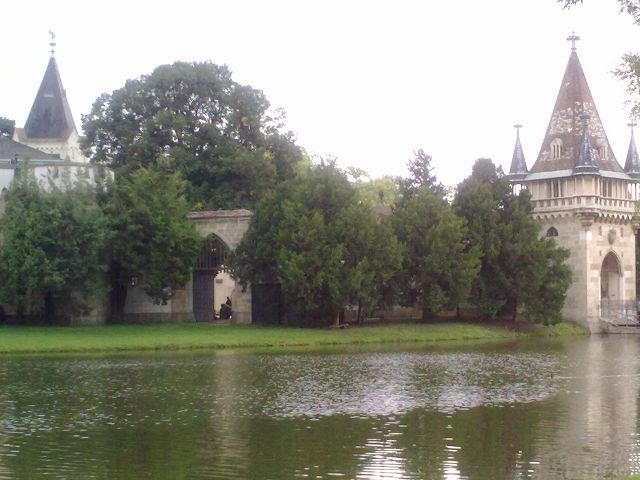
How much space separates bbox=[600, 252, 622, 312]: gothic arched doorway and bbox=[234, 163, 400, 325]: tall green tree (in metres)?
19.4

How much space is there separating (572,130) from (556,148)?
1.42 m

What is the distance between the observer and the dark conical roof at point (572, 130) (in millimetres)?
65062

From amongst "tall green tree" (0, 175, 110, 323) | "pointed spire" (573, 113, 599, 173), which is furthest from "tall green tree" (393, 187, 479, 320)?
"tall green tree" (0, 175, 110, 323)

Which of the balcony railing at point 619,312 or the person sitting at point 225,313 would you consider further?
the balcony railing at point 619,312

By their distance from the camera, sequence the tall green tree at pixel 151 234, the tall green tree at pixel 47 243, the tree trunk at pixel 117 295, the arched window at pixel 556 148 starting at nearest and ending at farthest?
the tall green tree at pixel 47 243, the tall green tree at pixel 151 234, the tree trunk at pixel 117 295, the arched window at pixel 556 148

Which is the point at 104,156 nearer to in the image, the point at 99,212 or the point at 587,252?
the point at 99,212

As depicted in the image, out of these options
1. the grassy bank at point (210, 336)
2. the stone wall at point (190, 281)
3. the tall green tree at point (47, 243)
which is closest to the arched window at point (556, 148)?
the grassy bank at point (210, 336)

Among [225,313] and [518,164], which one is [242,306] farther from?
[518,164]

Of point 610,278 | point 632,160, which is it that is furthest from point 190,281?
point 632,160

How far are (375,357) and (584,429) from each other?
1903cm

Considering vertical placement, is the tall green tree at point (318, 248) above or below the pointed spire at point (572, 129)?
below

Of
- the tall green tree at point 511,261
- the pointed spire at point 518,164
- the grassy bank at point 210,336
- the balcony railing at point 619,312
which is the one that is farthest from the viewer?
the pointed spire at point 518,164

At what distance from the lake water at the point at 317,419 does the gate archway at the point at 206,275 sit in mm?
19119

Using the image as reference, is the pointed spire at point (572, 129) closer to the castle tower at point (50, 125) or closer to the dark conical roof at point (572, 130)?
the dark conical roof at point (572, 130)
